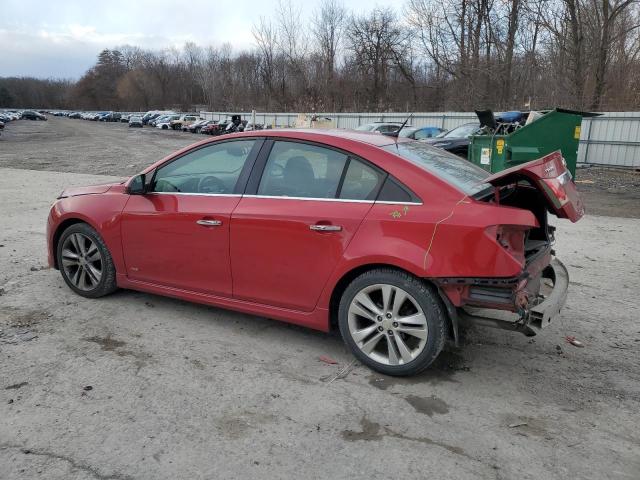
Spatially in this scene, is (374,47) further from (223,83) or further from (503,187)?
(503,187)

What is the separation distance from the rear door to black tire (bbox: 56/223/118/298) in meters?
1.46

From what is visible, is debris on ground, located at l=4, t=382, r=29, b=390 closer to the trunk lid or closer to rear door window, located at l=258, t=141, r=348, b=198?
rear door window, located at l=258, t=141, r=348, b=198

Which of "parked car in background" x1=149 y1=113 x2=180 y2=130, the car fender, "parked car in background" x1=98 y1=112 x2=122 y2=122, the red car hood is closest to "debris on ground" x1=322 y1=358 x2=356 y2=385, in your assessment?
the car fender

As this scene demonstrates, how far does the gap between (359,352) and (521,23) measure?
36769 mm

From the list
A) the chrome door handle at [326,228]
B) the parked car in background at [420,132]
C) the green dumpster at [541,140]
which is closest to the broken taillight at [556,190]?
the chrome door handle at [326,228]

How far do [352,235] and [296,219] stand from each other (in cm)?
45

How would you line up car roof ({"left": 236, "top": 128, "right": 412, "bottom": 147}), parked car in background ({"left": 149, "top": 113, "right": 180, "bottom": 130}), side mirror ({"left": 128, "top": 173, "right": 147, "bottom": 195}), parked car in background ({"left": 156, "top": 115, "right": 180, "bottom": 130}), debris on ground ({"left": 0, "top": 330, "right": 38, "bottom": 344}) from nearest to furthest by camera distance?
car roof ({"left": 236, "top": 128, "right": 412, "bottom": 147}), debris on ground ({"left": 0, "top": 330, "right": 38, "bottom": 344}), side mirror ({"left": 128, "top": 173, "right": 147, "bottom": 195}), parked car in background ({"left": 156, "top": 115, "right": 180, "bottom": 130}), parked car in background ({"left": 149, "top": 113, "right": 180, "bottom": 130})

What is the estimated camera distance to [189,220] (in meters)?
4.16

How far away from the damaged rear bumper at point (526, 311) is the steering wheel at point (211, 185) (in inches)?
81.0

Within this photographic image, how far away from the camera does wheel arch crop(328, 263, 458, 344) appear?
10.8ft

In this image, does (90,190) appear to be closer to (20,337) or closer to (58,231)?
(58,231)

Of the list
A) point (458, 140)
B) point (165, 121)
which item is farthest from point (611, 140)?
point (165, 121)

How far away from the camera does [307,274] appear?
370 cm

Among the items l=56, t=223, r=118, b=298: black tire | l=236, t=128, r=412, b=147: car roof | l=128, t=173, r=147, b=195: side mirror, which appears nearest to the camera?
l=236, t=128, r=412, b=147: car roof
